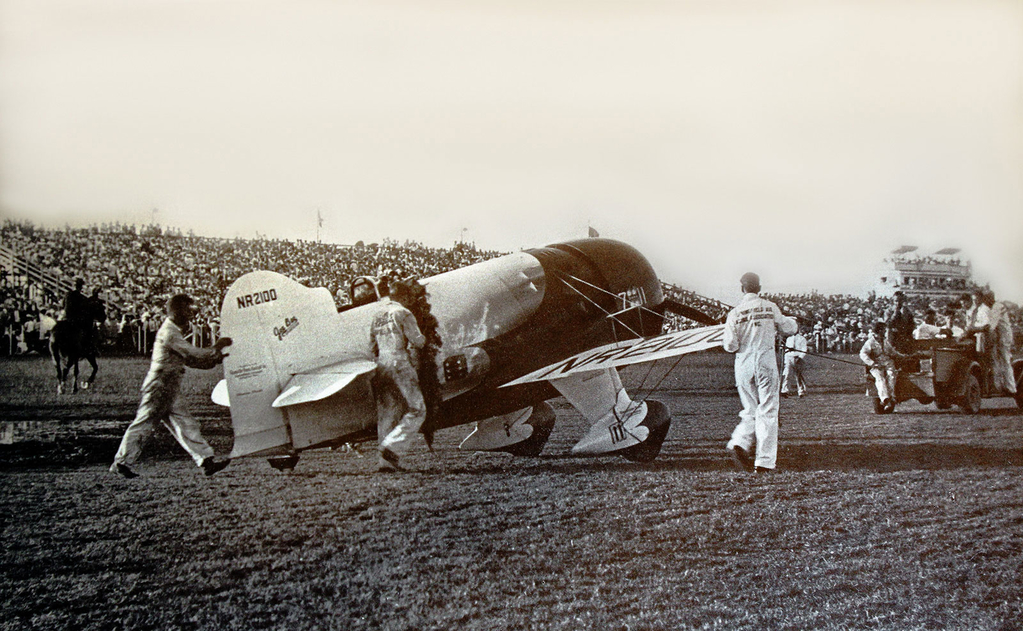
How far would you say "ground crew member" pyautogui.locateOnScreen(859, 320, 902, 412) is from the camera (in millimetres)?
2740

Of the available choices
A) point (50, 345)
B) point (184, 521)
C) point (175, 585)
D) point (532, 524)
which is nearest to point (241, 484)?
point (184, 521)

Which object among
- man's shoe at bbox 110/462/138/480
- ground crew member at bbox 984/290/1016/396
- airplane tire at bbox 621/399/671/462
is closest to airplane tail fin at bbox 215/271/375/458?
man's shoe at bbox 110/462/138/480

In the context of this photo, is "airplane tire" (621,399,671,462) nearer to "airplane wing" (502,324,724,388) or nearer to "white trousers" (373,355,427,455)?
"airplane wing" (502,324,724,388)

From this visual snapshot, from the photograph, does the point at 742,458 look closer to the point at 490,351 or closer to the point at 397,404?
the point at 490,351

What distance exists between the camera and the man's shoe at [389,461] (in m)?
2.43

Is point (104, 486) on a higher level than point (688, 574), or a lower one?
higher

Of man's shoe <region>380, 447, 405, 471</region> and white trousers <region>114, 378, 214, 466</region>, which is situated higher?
white trousers <region>114, 378, 214, 466</region>

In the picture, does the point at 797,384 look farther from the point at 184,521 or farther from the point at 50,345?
the point at 50,345

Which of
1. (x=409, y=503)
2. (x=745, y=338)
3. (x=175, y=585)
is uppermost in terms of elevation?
(x=745, y=338)

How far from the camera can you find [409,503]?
2.47 meters

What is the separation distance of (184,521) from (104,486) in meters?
0.29

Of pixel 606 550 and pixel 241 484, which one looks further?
pixel 606 550

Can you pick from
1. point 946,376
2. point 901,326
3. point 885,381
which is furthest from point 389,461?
point 946,376

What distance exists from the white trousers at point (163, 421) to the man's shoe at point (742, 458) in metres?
1.84
